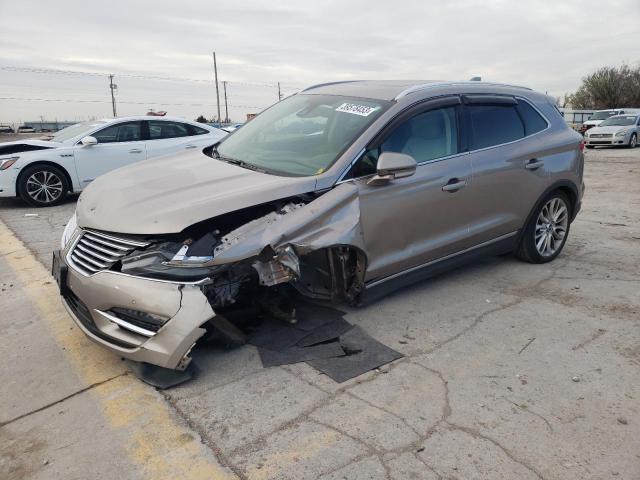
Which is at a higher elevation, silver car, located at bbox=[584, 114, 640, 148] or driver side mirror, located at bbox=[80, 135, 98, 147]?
driver side mirror, located at bbox=[80, 135, 98, 147]

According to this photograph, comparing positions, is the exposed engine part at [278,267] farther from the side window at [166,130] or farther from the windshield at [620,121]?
the windshield at [620,121]

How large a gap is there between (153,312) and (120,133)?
7445 mm

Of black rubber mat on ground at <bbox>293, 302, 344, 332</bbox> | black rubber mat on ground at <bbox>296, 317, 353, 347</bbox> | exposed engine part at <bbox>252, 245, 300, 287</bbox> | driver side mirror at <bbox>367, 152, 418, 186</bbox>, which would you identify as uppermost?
driver side mirror at <bbox>367, 152, 418, 186</bbox>

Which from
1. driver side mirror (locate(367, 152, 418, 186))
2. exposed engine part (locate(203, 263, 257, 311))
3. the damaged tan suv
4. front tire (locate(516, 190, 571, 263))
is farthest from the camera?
front tire (locate(516, 190, 571, 263))

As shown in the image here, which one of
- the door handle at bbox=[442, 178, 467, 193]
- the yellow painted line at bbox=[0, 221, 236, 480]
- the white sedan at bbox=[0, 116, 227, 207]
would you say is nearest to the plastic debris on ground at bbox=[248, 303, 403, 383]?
the yellow painted line at bbox=[0, 221, 236, 480]

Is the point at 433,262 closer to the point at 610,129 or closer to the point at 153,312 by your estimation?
the point at 153,312

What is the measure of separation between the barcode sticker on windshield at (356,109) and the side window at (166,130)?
649 centimetres

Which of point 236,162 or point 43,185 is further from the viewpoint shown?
Result: point 43,185

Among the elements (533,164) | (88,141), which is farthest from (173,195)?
(88,141)

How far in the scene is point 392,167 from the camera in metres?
3.44

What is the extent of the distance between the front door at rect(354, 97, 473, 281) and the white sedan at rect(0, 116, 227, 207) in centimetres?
494

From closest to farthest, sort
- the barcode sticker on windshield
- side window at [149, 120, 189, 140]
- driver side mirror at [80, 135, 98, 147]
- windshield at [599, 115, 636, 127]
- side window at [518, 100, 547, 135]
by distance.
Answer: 1. the barcode sticker on windshield
2. side window at [518, 100, 547, 135]
3. driver side mirror at [80, 135, 98, 147]
4. side window at [149, 120, 189, 140]
5. windshield at [599, 115, 636, 127]

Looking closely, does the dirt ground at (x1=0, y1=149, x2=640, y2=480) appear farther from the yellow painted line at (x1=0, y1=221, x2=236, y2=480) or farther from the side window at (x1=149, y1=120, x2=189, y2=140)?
the side window at (x1=149, y1=120, x2=189, y2=140)

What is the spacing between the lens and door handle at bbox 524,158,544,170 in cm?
466
